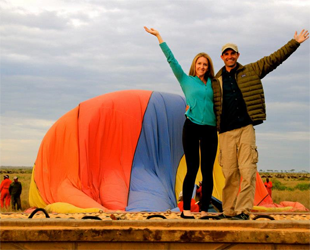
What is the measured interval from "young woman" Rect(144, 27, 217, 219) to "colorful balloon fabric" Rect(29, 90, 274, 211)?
6.93 m

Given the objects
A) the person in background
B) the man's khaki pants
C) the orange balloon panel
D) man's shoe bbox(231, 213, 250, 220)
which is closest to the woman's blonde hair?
the man's khaki pants

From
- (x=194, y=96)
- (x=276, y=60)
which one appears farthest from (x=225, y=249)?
(x=276, y=60)

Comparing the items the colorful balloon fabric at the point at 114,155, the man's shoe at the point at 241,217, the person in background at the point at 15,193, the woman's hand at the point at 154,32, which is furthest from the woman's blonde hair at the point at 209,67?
the person in background at the point at 15,193

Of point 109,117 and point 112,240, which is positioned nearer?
point 112,240

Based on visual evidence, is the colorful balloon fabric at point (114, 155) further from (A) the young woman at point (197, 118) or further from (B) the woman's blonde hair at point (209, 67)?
(B) the woman's blonde hair at point (209, 67)

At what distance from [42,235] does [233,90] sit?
2.61 metres

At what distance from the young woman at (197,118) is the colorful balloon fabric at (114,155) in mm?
6928

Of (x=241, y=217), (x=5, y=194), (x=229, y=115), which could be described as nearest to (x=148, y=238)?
(x=241, y=217)

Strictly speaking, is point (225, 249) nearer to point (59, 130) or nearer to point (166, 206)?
point (166, 206)

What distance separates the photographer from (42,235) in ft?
11.4

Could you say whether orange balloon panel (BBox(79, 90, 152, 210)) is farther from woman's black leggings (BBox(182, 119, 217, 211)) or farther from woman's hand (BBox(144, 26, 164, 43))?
woman's hand (BBox(144, 26, 164, 43))

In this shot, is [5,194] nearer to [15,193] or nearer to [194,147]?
[15,193]

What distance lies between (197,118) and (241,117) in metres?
0.46

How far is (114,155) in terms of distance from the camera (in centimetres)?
1319
